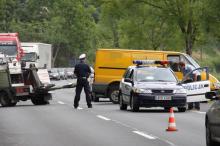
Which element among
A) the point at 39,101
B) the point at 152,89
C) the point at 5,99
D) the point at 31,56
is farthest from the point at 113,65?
the point at 31,56

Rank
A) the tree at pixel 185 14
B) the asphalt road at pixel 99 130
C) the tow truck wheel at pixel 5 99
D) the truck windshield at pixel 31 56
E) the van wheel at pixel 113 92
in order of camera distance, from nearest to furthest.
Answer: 1. the asphalt road at pixel 99 130
2. the tow truck wheel at pixel 5 99
3. the van wheel at pixel 113 92
4. the tree at pixel 185 14
5. the truck windshield at pixel 31 56

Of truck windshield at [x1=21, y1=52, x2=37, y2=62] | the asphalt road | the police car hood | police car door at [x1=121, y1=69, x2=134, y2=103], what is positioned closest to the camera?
the asphalt road

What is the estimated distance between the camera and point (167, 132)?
1700 cm

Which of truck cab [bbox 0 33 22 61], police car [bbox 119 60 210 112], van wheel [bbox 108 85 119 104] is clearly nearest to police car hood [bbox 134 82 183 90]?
police car [bbox 119 60 210 112]

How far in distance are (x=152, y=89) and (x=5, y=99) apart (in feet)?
31.5

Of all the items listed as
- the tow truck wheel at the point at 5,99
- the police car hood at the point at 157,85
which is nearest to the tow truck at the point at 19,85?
the tow truck wheel at the point at 5,99

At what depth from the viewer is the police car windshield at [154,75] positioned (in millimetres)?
25703

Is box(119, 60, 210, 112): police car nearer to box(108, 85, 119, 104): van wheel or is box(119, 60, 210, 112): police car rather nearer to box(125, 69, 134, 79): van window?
box(125, 69, 134, 79): van window

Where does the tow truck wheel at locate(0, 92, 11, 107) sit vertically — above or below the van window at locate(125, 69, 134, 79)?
below

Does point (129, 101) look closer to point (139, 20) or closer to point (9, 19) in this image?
point (139, 20)

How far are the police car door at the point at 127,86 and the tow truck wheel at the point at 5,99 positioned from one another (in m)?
7.03

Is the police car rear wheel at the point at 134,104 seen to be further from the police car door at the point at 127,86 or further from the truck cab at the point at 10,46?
the truck cab at the point at 10,46

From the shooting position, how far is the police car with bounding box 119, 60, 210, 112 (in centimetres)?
2450

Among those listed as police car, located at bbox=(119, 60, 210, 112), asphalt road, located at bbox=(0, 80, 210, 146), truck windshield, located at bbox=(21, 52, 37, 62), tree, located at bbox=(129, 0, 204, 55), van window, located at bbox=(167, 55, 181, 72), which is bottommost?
asphalt road, located at bbox=(0, 80, 210, 146)
